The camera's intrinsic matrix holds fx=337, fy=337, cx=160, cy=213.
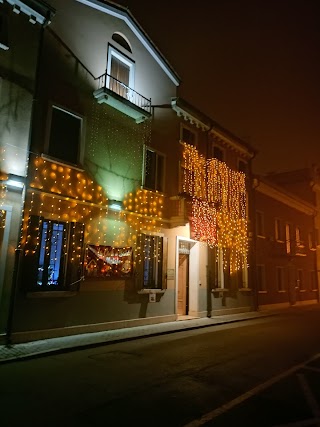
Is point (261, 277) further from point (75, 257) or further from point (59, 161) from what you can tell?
point (59, 161)

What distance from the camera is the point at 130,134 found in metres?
13.9

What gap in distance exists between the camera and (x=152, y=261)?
1430 centimetres

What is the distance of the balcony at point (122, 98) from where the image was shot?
1250 centimetres

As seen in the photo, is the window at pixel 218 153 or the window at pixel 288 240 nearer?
the window at pixel 218 153

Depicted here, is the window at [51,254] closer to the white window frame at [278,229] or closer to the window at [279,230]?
the white window frame at [278,229]

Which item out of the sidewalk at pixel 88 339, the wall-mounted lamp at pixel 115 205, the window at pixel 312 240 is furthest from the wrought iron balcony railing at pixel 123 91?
the window at pixel 312 240

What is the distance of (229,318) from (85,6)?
1495 centimetres

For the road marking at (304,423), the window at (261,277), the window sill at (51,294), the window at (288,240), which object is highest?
the window at (288,240)

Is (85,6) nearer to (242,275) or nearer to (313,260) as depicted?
(242,275)

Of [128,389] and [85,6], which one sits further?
[85,6]

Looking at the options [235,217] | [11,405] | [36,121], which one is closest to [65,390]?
[11,405]

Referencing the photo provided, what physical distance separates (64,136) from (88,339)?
6737mm

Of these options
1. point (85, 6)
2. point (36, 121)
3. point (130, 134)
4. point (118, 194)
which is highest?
point (85, 6)

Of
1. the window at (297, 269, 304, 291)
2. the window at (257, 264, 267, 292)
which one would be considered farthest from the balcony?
the window at (297, 269, 304, 291)
